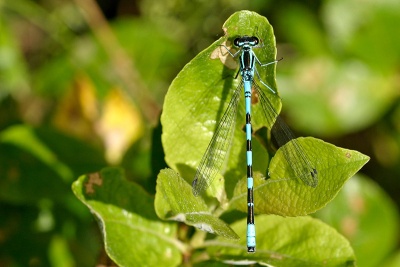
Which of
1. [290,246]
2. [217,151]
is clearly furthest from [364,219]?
[217,151]

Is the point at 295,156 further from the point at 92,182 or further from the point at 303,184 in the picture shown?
the point at 92,182

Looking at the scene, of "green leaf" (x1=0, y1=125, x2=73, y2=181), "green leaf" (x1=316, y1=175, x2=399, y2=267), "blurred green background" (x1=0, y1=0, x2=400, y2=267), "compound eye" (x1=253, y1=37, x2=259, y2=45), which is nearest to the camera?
"compound eye" (x1=253, y1=37, x2=259, y2=45)

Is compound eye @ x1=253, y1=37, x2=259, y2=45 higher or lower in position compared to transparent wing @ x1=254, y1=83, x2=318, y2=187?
higher

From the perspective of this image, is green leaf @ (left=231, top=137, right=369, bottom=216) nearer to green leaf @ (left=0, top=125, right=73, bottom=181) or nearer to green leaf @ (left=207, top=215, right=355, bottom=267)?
green leaf @ (left=207, top=215, right=355, bottom=267)

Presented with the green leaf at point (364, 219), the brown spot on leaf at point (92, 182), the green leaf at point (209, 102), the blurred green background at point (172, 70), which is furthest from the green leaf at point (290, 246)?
the blurred green background at point (172, 70)

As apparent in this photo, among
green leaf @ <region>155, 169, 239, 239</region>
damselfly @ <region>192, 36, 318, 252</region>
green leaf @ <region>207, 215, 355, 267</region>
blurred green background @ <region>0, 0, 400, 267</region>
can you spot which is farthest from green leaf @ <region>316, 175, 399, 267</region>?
green leaf @ <region>155, 169, 239, 239</region>

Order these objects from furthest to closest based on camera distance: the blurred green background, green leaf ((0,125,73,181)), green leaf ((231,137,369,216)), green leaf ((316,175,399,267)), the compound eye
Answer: the blurred green background → green leaf ((316,175,399,267)) → green leaf ((0,125,73,181)) → the compound eye → green leaf ((231,137,369,216))

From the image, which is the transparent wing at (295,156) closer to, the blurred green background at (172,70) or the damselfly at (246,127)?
the damselfly at (246,127)

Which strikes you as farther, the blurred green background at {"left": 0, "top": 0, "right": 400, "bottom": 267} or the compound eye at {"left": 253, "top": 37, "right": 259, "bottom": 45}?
the blurred green background at {"left": 0, "top": 0, "right": 400, "bottom": 267}
